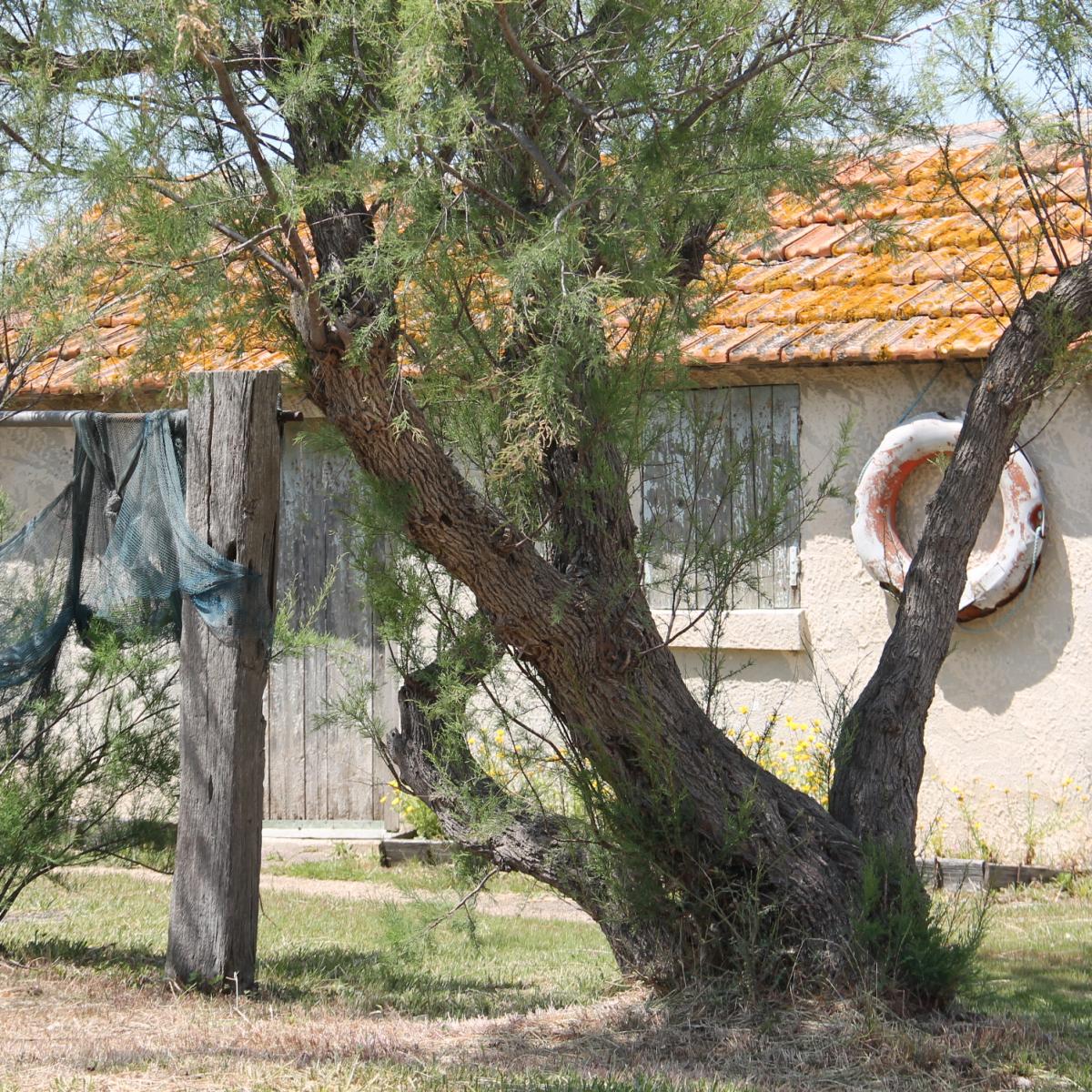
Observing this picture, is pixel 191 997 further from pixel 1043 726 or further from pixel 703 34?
pixel 1043 726

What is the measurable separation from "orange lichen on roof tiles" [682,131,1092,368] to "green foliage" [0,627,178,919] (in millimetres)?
3014

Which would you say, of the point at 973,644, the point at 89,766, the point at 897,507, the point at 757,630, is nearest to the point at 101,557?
the point at 89,766

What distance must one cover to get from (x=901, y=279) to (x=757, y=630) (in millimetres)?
2265

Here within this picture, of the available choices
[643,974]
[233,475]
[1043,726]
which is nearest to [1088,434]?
[1043,726]

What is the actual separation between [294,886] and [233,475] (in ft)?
11.7

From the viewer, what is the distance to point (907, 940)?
4605 mm

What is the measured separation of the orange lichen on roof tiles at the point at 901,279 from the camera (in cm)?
745

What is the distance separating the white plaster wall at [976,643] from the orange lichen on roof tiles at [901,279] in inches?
11.0

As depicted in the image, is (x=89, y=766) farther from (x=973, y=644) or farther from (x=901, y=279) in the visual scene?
(x=901, y=279)

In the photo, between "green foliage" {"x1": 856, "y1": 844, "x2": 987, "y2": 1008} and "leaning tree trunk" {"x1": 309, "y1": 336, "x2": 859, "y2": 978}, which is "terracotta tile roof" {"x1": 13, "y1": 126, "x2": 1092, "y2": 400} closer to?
"leaning tree trunk" {"x1": 309, "y1": 336, "x2": 859, "y2": 978}

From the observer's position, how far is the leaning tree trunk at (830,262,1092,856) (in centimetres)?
505

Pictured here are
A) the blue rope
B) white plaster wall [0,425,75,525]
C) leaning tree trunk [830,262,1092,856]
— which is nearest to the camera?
leaning tree trunk [830,262,1092,856]

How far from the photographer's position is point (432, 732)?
5352 mm

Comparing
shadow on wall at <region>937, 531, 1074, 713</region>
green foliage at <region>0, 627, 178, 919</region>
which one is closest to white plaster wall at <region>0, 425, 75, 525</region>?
green foliage at <region>0, 627, 178, 919</region>
